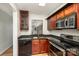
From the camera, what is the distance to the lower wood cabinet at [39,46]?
316 cm

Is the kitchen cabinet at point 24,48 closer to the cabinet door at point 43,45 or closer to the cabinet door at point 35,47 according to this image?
the cabinet door at point 35,47

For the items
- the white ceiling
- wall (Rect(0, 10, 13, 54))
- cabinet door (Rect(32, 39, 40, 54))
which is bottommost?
cabinet door (Rect(32, 39, 40, 54))

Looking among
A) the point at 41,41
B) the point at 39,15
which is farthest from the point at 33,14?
the point at 41,41

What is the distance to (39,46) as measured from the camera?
3221mm

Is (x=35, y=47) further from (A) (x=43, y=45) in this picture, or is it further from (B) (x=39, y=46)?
(A) (x=43, y=45)

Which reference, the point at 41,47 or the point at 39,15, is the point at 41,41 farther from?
the point at 39,15

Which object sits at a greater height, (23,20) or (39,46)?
(23,20)

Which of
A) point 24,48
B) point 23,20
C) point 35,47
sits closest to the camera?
point 24,48

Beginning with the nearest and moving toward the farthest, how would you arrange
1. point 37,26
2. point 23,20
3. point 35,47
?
point 35,47 < point 23,20 < point 37,26

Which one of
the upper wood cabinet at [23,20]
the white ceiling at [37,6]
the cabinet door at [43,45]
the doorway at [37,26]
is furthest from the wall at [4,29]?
the cabinet door at [43,45]

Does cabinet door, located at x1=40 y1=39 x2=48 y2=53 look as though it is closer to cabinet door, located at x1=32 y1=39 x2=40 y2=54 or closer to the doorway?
cabinet door, located at x1=32 y1=39 x2=40 y2=54

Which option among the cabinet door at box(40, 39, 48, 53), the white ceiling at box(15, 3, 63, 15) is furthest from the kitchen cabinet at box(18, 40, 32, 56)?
the white ceiling at box(15, 3, 63, 15)

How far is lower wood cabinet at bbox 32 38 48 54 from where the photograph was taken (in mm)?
3162

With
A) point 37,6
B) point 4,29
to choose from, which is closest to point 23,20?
point 4,29
